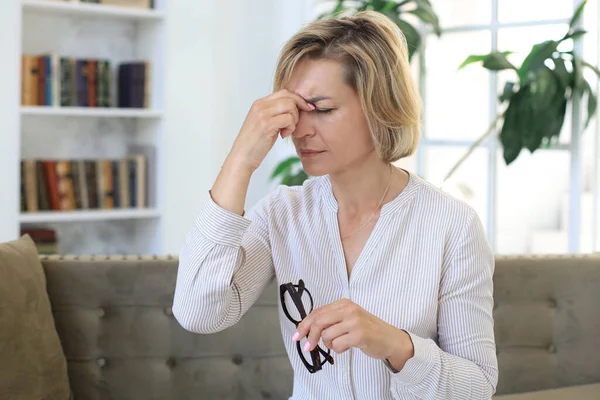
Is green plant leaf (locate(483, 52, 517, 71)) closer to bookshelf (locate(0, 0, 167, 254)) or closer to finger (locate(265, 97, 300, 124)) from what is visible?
bookshelf (locate(0, 0, 167, 254))

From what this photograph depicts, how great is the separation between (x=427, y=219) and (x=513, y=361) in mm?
774

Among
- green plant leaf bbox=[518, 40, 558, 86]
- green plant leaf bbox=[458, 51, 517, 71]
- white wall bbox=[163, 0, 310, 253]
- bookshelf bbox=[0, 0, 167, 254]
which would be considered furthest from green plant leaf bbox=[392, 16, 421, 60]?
bookshelf bbox=[0, 0, 167, 254]

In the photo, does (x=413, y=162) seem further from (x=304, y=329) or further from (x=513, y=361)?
(x=304, y=329)

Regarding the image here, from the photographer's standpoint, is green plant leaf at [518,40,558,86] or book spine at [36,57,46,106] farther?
book spine at [36,57,46,106]

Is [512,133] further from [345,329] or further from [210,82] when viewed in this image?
[345,329]

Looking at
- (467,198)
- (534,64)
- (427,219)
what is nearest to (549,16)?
(534,64)

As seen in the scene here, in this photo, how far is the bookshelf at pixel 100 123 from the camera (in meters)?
4.05

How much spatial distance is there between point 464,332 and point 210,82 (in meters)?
3.02

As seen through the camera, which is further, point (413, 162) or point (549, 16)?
point (413, 162)

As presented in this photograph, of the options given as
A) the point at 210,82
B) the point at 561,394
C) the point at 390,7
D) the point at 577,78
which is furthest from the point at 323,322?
the point at 210,82

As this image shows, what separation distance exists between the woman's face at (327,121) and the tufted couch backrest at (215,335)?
691 mm

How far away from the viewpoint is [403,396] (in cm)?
155

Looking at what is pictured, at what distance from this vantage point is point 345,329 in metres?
1.31

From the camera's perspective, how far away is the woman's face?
155cm
